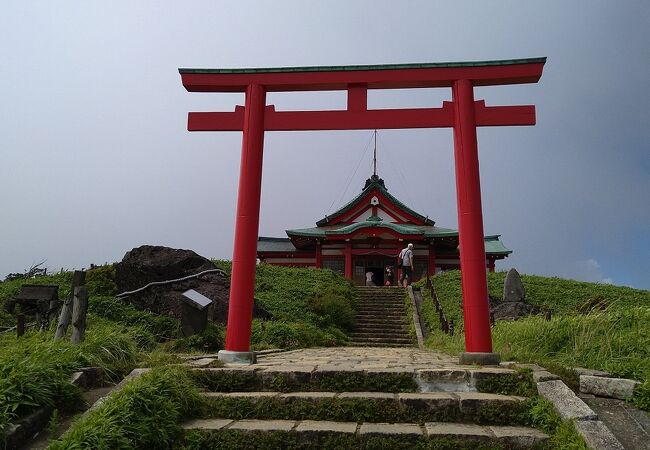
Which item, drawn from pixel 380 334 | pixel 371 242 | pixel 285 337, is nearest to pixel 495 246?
pixel 371 242

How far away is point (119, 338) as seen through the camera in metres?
5.57

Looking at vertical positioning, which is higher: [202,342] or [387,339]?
[202,342]

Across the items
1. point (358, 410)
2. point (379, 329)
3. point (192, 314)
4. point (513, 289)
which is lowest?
point (358, 410)

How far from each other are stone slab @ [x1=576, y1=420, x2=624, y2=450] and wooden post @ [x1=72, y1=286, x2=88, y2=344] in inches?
202

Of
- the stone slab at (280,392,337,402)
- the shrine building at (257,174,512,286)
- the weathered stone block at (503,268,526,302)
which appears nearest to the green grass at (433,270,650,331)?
the weathered stone block at (503,268,526,302)

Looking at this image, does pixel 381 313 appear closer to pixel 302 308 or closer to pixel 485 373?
pixel 302 308

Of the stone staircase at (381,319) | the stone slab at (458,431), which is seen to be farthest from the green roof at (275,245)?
the stone slab at (458,431)

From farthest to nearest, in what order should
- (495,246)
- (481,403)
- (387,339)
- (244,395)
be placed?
1. (495,246)
2. (387,339)
3. (244,395)
4. (481,403)

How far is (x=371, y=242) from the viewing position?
84.6 feet

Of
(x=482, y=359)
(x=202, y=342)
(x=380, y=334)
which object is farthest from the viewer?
(x=380, y=334)

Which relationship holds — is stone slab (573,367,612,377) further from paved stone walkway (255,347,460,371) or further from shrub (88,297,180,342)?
shrub (88,297,180,342)

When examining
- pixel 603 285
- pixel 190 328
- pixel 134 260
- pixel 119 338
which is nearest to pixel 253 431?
pixel 119 338

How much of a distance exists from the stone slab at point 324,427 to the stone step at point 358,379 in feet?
1.91

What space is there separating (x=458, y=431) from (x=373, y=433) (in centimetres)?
69
